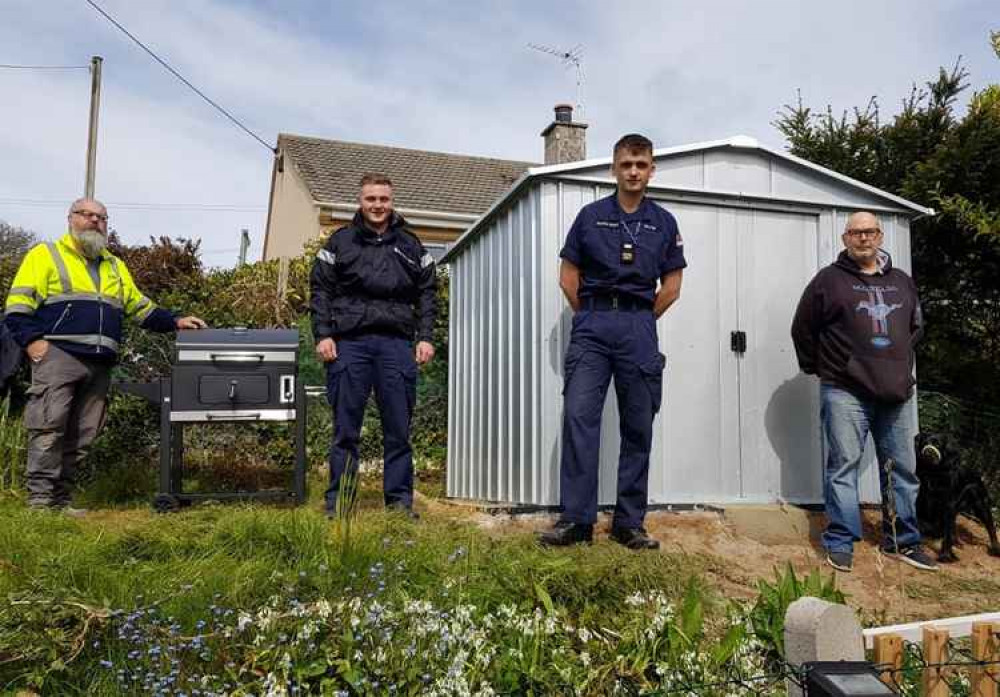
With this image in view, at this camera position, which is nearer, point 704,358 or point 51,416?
point 51,416

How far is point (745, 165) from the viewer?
18.0ft

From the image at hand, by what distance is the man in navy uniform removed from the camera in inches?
153

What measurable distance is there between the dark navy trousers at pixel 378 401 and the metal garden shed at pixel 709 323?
3.02ft

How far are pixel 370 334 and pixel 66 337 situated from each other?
68.9 inches

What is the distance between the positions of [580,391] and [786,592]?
1394 millimetres

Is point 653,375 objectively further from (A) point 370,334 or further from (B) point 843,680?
(B) point 843,680

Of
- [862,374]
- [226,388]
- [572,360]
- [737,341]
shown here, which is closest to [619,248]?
[572,360]

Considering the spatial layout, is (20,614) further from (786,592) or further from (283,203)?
(283,203)

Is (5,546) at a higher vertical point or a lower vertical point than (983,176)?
lower

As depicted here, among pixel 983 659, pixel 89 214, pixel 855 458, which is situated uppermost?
pixel 89 214

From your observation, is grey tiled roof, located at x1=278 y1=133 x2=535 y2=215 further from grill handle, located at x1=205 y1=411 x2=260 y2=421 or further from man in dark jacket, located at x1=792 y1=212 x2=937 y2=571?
man in dark jacket, located at x1=792 y1=212 x2=937 y2=571

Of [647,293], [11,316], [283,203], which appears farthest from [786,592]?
[283,203]

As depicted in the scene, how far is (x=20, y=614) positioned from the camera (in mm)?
2363

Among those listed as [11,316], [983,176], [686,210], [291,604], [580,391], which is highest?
[983,176]
